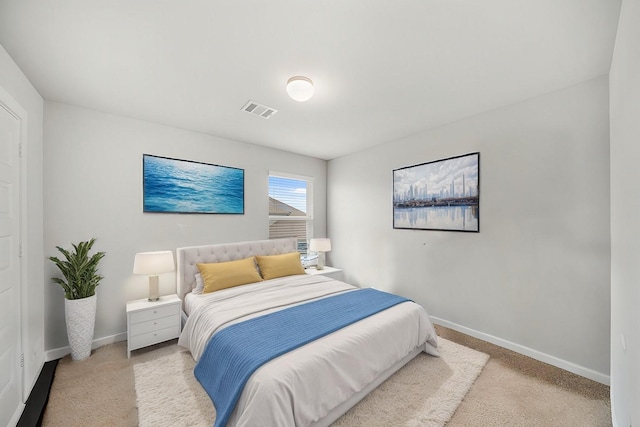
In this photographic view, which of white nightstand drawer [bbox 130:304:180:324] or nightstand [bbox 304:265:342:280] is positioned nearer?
white nightstand drawer [bbox 130:304:180:324]

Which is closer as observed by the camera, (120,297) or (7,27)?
(7,27)

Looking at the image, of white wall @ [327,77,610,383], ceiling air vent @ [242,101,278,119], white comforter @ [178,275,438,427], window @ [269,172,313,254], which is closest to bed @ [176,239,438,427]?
white comforter @ [178,275,438,427]

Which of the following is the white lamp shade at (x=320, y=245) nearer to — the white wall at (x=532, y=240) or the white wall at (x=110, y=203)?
the white wall at (x=532, y=240)

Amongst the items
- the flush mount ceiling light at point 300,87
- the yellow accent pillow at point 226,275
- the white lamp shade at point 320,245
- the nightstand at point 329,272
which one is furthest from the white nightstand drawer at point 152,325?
the flush mount ceiling light at point 300,87

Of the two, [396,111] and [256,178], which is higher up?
→ [396,111]

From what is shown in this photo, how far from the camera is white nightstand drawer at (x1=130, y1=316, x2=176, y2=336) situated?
2574 millimetres

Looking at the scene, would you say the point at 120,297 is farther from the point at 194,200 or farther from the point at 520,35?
the point at 520,35

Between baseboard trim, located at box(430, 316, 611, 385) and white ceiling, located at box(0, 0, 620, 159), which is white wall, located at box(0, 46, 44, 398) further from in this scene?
baseboard trim, located at box(430, 316, 611, 385)

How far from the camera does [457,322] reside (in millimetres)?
3082

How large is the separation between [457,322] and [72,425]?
3677mm

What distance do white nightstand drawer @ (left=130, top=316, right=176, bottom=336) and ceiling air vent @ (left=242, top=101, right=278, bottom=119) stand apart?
2.48 metres

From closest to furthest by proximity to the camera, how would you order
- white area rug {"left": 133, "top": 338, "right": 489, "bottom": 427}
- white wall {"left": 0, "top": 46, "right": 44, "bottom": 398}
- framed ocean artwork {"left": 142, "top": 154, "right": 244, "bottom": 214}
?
white area rug {"left": 133, "top": 338, "right": 489, "bottom": 427}, white wall {"left": 0, "top": 46, "right": 44, "bottom": 398}, framed ocean artwork {"left": 142, "top": 154, "right": 244, "bottom": 214}

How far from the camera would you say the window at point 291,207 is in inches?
169

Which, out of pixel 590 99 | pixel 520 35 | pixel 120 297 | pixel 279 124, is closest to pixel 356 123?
pixel 279 124
